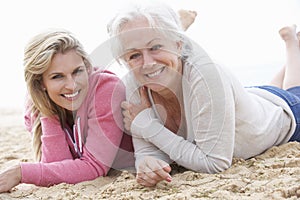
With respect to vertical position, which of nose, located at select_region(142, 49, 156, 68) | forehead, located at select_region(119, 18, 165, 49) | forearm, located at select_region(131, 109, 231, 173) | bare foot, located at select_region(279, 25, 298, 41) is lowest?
forearm, located at select_region(131, 109, 231, 173)

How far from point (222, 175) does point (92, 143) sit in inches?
23.8

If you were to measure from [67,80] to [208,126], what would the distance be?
2.24 feet

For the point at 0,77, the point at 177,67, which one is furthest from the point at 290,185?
the point at 0,77

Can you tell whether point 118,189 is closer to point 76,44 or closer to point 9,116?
point 76,44

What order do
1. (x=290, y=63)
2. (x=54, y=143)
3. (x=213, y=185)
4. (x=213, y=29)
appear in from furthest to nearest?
1. (x=213, y=29)
2. (x=290, y=63)
3. (x=54, y=143)
4. (x=213, y=185)

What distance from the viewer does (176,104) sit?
1.91m

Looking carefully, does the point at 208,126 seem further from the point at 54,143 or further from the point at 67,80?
the point at 54,143

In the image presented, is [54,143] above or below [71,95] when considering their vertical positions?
below

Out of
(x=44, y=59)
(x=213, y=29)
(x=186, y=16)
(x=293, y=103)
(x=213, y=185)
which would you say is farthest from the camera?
(x=213, y=29)

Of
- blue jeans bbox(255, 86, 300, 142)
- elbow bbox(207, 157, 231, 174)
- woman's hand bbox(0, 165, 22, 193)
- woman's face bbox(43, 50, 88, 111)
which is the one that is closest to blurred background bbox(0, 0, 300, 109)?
blue jeans bbox(255, 86, 300, 142)

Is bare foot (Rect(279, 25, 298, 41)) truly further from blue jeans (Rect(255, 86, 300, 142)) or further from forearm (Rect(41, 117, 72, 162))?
forearm (Rect(41, 117, 72, 162))

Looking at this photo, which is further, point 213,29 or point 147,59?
point 213,29

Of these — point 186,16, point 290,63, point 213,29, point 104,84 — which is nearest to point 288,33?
point 290,63

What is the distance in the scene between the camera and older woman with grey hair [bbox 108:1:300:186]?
1692 millimetres
